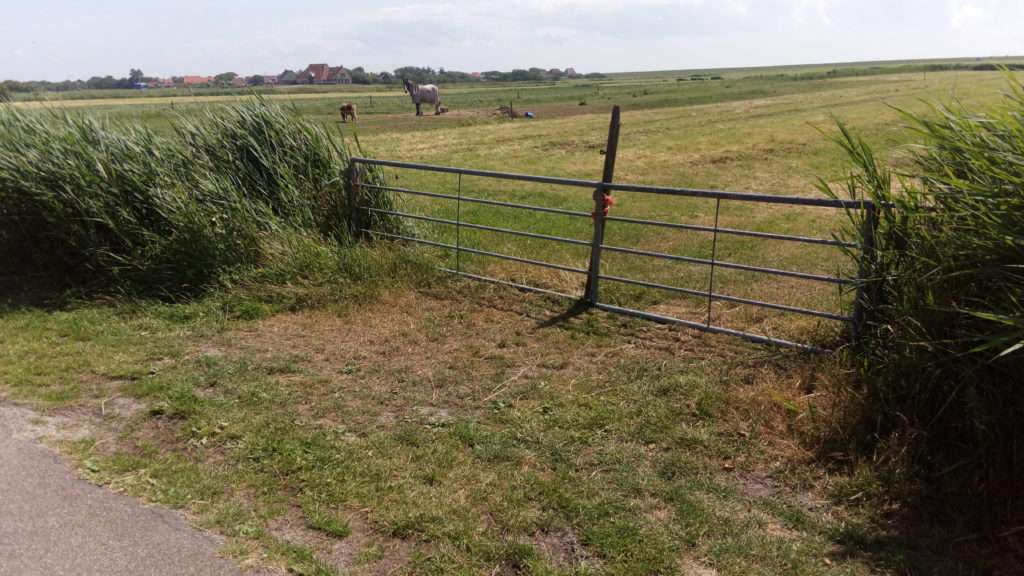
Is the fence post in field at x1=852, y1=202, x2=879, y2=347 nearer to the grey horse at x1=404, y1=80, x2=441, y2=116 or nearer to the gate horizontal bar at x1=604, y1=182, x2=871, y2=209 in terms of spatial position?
the gate horizontal bar at x1=604, y1=182, x2=871, y2=209

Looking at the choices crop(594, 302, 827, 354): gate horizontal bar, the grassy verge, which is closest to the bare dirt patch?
the grassy verge

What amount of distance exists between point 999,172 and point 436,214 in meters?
10.4

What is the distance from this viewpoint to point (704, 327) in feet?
21.9

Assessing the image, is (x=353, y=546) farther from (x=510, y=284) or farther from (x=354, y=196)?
(x=354, y=196)

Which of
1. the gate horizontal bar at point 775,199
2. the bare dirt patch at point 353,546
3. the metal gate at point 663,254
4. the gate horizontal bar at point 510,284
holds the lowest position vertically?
the gate horizontal bar at point 510,284

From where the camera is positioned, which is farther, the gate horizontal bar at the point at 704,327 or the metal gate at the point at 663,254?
the gate horizontal bar at the point at 704,327

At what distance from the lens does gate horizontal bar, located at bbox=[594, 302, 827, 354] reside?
232 inches

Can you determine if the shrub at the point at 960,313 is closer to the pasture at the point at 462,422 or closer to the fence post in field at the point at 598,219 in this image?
the pasture at the point at 462,422

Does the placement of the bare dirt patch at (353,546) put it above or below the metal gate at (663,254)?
below

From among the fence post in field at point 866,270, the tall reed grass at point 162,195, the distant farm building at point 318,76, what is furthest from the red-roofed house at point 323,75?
the fence post in field at point 866,270

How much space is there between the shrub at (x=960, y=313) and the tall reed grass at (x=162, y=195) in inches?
244

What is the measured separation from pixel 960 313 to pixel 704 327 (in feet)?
8.75

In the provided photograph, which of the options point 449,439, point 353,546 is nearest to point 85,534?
point 353,546

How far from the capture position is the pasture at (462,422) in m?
3.64
